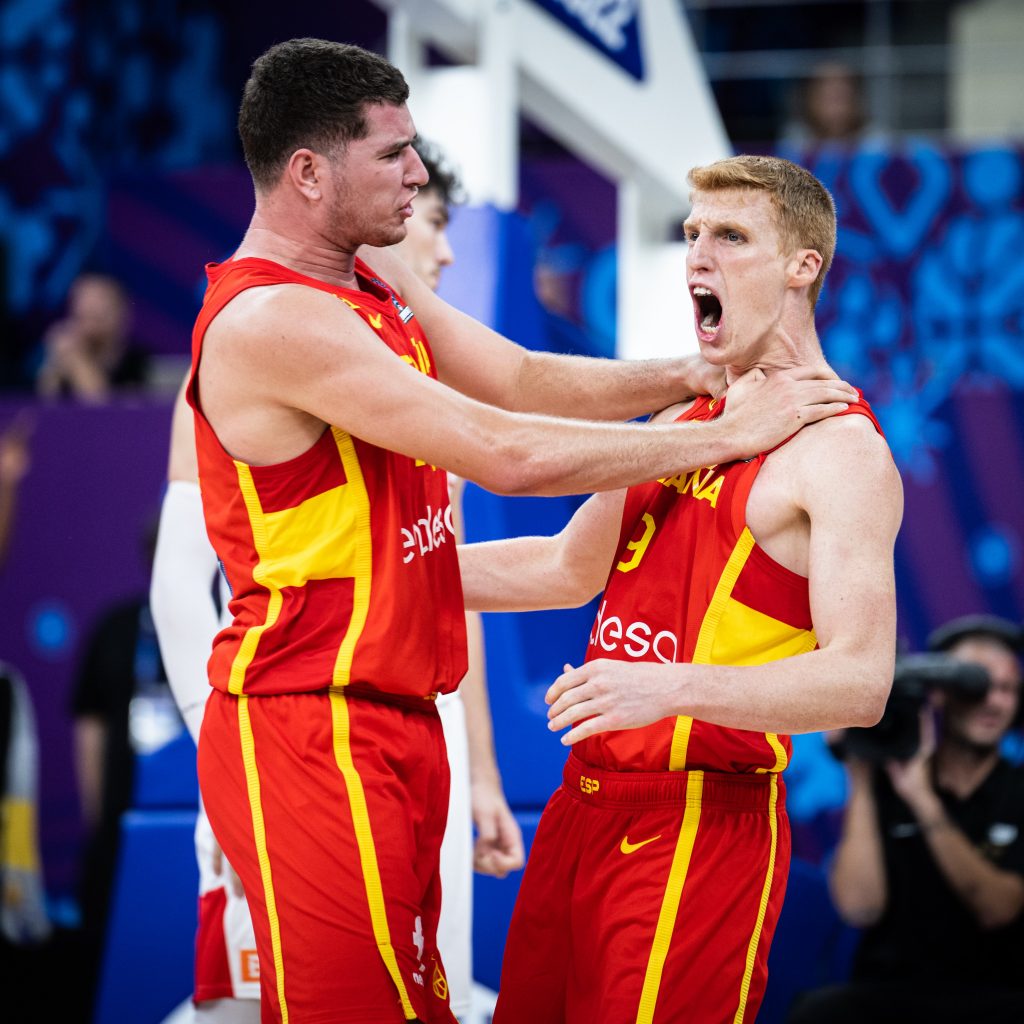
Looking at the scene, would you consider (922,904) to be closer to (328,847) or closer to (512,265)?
(512,265)

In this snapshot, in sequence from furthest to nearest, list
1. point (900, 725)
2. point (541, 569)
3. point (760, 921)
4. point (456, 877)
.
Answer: point (900, 725) → point (456, 877) → point (541, 569) → point (760, 921)

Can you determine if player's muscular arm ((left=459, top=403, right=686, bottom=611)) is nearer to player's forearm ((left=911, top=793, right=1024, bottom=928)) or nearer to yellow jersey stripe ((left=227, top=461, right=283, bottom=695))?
yellow jersey stripe ((left=227, top=461, right=283, bottom=695))

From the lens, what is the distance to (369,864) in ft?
8.29

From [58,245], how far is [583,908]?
8.04 metres

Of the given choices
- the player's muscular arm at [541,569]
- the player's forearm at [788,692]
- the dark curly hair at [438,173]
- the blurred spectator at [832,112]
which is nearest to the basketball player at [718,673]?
A: the player's forearm at [788,692]

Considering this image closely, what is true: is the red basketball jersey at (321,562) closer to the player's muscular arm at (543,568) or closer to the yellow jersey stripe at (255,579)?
the yellow jersey stripe at (255,579)

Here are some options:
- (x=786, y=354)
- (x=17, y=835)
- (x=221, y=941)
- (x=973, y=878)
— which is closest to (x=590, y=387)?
(x=786, y=354)

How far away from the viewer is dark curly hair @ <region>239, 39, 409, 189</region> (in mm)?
2650

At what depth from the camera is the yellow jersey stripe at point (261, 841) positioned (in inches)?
99.9

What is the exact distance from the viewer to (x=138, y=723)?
24.0ft

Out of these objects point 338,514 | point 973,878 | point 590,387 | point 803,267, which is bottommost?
point 973,878

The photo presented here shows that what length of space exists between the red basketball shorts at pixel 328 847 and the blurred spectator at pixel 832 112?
292 inches

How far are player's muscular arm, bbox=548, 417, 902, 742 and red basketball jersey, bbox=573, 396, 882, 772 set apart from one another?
0.41 feet

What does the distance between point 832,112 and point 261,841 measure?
26.0ft
